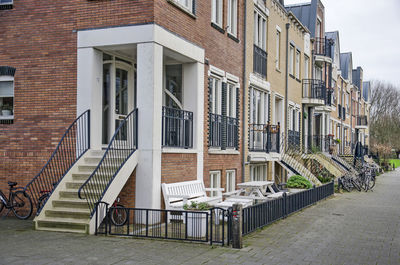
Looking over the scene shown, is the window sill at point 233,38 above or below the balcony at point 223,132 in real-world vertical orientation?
above

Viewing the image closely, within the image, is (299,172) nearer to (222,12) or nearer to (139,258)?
(222,12)

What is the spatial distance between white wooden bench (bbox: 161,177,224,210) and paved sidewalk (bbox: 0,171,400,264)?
1849 mm

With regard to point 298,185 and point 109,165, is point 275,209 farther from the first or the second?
point 298,185

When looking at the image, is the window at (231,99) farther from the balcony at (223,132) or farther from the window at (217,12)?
the window at (217,12)

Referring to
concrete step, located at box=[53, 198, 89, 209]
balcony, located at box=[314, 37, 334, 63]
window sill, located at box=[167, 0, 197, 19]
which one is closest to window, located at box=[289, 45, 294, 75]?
balcony, located at box=[314, 37, 334, 63]

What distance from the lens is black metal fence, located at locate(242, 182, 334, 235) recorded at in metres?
10.2

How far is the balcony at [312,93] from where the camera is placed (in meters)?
27.9

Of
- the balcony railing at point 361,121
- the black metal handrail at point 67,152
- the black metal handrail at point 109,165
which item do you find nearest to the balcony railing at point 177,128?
the black metal handrail at point 109,165

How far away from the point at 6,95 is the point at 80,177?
3757mm

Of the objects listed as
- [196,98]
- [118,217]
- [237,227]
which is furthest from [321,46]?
[237,227]

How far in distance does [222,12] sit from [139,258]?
10209mm

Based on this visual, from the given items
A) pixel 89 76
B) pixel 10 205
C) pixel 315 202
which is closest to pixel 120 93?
pixel 89 76

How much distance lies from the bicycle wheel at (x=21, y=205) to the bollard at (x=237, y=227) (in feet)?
18.0

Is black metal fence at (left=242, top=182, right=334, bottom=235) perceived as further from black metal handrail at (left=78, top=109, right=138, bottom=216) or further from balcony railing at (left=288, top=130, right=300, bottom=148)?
balcony railing at (left=288, top=130, right=300, bottom=148)
